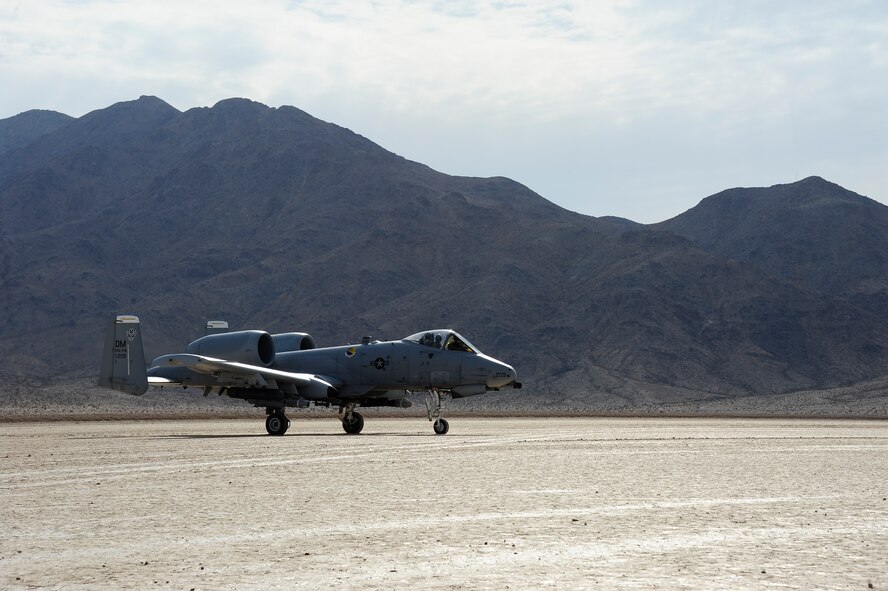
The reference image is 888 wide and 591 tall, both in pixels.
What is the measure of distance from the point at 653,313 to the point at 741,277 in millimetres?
16126

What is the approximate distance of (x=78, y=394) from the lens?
294 feet

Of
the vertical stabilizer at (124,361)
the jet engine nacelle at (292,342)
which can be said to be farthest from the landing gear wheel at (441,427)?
the vertical stabilizer at (124,361)

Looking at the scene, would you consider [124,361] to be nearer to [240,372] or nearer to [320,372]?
[240,372]

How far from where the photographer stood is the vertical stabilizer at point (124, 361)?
33.4m

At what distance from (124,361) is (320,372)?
6253 mm

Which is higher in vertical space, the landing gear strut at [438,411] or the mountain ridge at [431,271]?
the mountain ridge at [431,271]

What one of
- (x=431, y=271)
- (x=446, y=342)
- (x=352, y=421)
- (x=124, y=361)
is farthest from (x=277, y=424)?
(x=431, y=271)

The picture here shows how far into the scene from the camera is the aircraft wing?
3188 cm

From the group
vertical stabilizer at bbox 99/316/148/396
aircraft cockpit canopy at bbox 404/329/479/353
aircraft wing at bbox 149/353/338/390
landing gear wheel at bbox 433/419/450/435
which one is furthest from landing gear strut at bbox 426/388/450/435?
vertical stabilizer at bbox 99/316/148/396

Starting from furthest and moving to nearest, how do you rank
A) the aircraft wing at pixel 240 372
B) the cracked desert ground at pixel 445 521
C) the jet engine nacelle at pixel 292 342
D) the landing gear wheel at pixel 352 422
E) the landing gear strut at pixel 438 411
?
the jet engine nacelle at pixel 292 342 → the landing gear wheel at pixel 352 422 → the landing gear strut at pixel 438 411 → the aircraft wing at pixel 240 372 → the cracked desert ground at pixel 445 521

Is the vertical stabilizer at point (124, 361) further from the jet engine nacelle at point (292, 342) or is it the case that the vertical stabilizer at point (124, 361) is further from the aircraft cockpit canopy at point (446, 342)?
the aircraft cockpit canopy at point (446, 342)

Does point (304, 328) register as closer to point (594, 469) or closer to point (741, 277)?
point (741, 277)

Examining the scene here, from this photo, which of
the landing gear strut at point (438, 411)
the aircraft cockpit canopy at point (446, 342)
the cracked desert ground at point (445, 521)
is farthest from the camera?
the aircraft cockpit canopy at point (446, 342)

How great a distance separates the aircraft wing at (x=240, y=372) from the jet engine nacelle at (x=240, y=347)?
4.70ft
